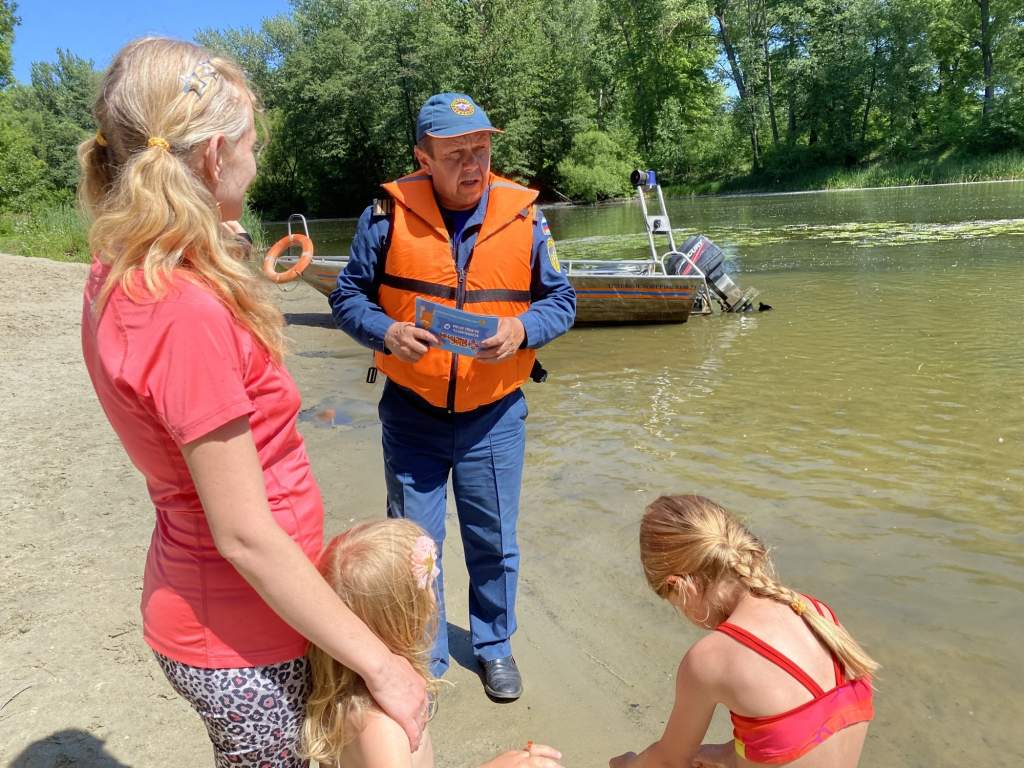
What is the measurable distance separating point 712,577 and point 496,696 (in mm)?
1341

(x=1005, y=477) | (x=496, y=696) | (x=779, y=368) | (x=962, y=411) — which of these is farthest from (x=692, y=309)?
(x=496, y=696)

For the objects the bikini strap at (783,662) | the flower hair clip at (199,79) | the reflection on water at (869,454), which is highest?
the flower hair clip at (199,79)

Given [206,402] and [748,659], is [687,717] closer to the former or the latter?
[748,659]

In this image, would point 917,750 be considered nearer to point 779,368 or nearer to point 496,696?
point 496,696

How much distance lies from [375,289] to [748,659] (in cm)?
193

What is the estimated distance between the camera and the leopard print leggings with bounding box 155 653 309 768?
1.41 metres

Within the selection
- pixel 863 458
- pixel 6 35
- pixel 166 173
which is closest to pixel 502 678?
pixel 166 173

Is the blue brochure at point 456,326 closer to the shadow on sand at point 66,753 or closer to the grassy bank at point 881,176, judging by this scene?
the shadow on sand at point 66,753

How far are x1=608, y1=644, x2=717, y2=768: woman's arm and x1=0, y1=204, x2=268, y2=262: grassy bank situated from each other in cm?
1521

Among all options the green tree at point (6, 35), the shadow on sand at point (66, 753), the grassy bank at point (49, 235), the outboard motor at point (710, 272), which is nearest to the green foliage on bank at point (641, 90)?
the green tree at point (6, 35)

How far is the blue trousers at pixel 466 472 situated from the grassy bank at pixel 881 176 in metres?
39.1

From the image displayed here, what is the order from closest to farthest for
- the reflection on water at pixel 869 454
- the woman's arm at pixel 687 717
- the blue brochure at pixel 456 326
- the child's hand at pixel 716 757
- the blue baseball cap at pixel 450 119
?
the woman's arm at pixel 687 717 → the child's hand at pixel 716 757 → the blue brochure at pixel 456 326 → the blue baseball cap at pixel 450 119 → the reflection on water at pixel 869 454

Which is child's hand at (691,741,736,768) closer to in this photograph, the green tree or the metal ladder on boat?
the metal ladder on boat

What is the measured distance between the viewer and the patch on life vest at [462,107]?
2.87 metres
